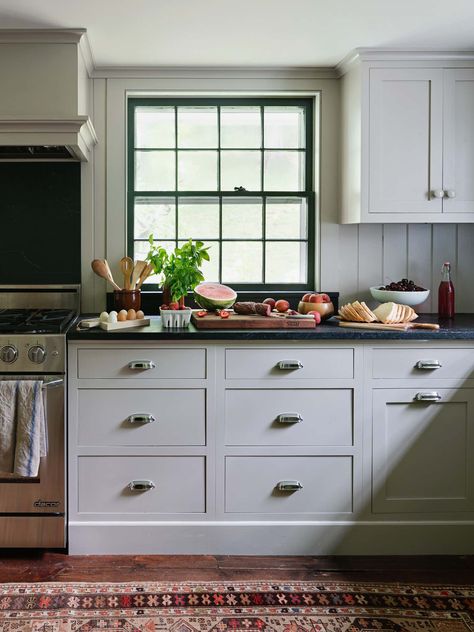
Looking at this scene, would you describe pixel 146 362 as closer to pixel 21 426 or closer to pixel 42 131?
pixel 21 426

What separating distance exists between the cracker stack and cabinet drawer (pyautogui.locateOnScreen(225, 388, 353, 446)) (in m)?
0.42

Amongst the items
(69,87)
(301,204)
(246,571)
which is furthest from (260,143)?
(246,571)

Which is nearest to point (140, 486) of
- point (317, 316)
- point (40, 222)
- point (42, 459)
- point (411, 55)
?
point (42, 459)

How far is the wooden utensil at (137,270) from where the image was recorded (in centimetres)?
345

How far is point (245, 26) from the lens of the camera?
310 cm

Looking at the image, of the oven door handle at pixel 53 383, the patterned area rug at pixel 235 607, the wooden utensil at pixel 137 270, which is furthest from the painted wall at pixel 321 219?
the patterned area rug at pixel 235 607

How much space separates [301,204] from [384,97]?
2.51 ft

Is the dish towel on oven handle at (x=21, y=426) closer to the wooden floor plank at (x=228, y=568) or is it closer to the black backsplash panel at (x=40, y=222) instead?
the wooden floor plank at (x=228, y=568)

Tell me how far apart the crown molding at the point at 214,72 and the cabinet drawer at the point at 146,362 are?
1632mm

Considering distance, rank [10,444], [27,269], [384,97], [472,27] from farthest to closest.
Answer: [27,269]
[384,97]
[472,27]
[10,444]

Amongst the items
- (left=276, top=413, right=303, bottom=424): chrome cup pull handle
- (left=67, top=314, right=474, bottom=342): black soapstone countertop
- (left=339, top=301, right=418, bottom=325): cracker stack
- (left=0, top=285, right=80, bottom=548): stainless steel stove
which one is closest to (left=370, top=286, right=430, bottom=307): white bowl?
(left=339, top=301, right=418, bottom=325): cracker stack

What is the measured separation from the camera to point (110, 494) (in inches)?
120

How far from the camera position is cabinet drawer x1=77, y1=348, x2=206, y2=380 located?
3.01 metres

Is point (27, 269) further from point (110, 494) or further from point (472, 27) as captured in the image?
point (472, 27)
